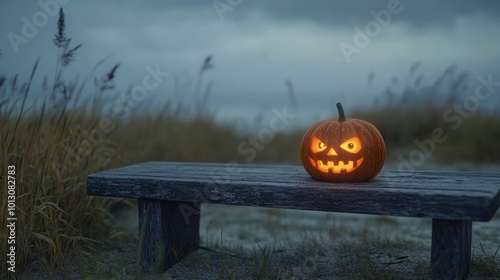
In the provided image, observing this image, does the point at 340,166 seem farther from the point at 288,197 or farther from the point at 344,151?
the point at 288,197

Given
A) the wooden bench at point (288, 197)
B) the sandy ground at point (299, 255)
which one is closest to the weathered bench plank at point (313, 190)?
the wooden bench at point (288, 197)

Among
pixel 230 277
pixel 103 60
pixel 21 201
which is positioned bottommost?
pixel 230 277

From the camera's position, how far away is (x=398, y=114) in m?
8.91

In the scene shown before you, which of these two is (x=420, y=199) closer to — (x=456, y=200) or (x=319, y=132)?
(x=456, y=200)

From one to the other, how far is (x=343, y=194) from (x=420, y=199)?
0.36 metres

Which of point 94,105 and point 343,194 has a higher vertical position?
point 94,105

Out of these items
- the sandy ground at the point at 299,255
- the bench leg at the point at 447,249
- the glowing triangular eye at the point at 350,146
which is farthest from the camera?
the sandy ground at the point at 299,255

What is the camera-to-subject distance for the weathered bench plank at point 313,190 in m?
2.52

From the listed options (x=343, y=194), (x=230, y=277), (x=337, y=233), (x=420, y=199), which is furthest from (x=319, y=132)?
(x=337, y=233)

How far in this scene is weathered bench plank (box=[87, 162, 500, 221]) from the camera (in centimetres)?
252

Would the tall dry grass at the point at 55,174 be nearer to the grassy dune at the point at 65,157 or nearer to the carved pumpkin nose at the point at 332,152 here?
the grassy dune at the point at 65,157

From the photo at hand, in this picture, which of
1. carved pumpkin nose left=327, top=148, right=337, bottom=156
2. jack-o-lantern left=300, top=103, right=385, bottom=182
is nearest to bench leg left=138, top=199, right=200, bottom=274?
jack-o-lantern left=300, top=103, right=385, bottom=182

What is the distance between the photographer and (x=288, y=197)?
2812 mm

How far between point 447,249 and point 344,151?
0.70 metres
